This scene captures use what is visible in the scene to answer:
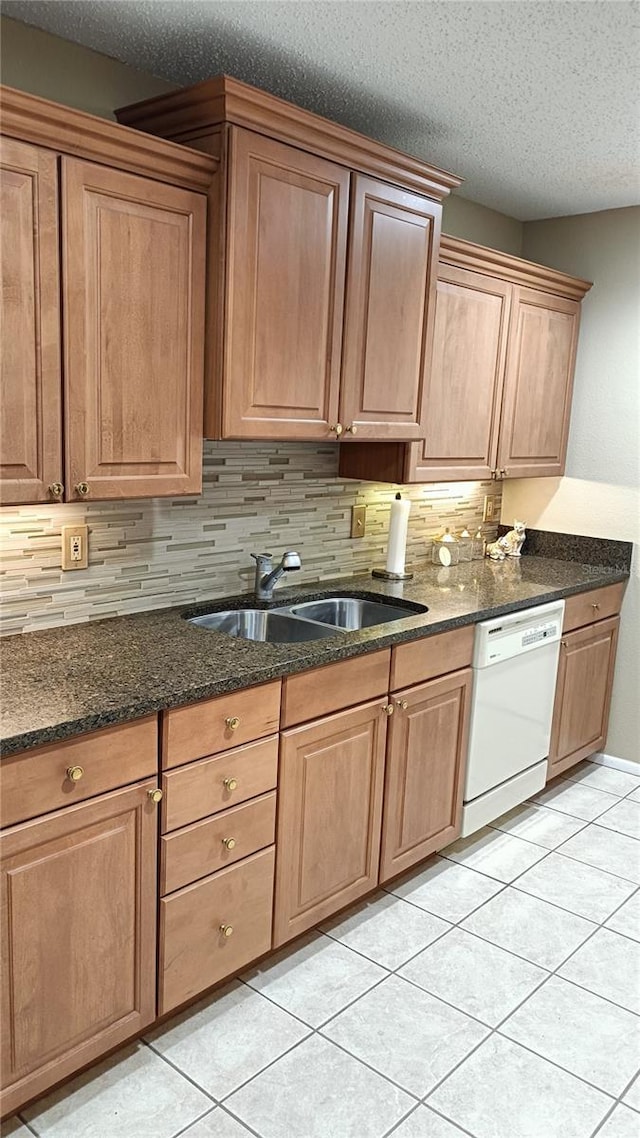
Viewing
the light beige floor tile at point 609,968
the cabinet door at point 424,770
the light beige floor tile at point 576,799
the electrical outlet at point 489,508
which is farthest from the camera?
the electrical outlet at point 489,508

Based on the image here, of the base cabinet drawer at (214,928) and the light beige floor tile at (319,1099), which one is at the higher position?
the base cabinet drawer at (214,928)

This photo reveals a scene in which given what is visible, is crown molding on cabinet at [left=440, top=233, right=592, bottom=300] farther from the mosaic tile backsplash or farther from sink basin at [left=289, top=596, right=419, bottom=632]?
sink basin at [left=289, top=596, right=419, bottom=632]

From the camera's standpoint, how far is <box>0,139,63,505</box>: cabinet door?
6.09 feet

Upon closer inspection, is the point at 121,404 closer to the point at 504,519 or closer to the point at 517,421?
the point at 517,421

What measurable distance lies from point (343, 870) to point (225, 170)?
1945 mm

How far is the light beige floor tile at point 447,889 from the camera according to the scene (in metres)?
2.81

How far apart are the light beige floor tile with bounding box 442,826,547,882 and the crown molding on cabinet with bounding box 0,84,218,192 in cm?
233

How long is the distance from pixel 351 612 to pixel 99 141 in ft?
5.73

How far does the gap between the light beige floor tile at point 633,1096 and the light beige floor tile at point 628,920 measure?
2.09ft

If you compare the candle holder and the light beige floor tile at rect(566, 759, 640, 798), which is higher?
the candle holder

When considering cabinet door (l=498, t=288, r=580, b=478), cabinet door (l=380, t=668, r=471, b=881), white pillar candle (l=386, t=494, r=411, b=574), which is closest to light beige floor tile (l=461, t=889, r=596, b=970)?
cabinet door (l=380, t=668, r=471, b=881)

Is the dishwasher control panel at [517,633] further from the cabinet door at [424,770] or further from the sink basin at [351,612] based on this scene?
the sink basin at [351,612]

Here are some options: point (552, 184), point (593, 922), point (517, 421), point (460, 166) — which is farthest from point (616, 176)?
point (593, 922)

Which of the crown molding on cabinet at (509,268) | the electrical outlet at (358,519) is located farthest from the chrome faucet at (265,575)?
the crown molding on cabinet at (509,268)
